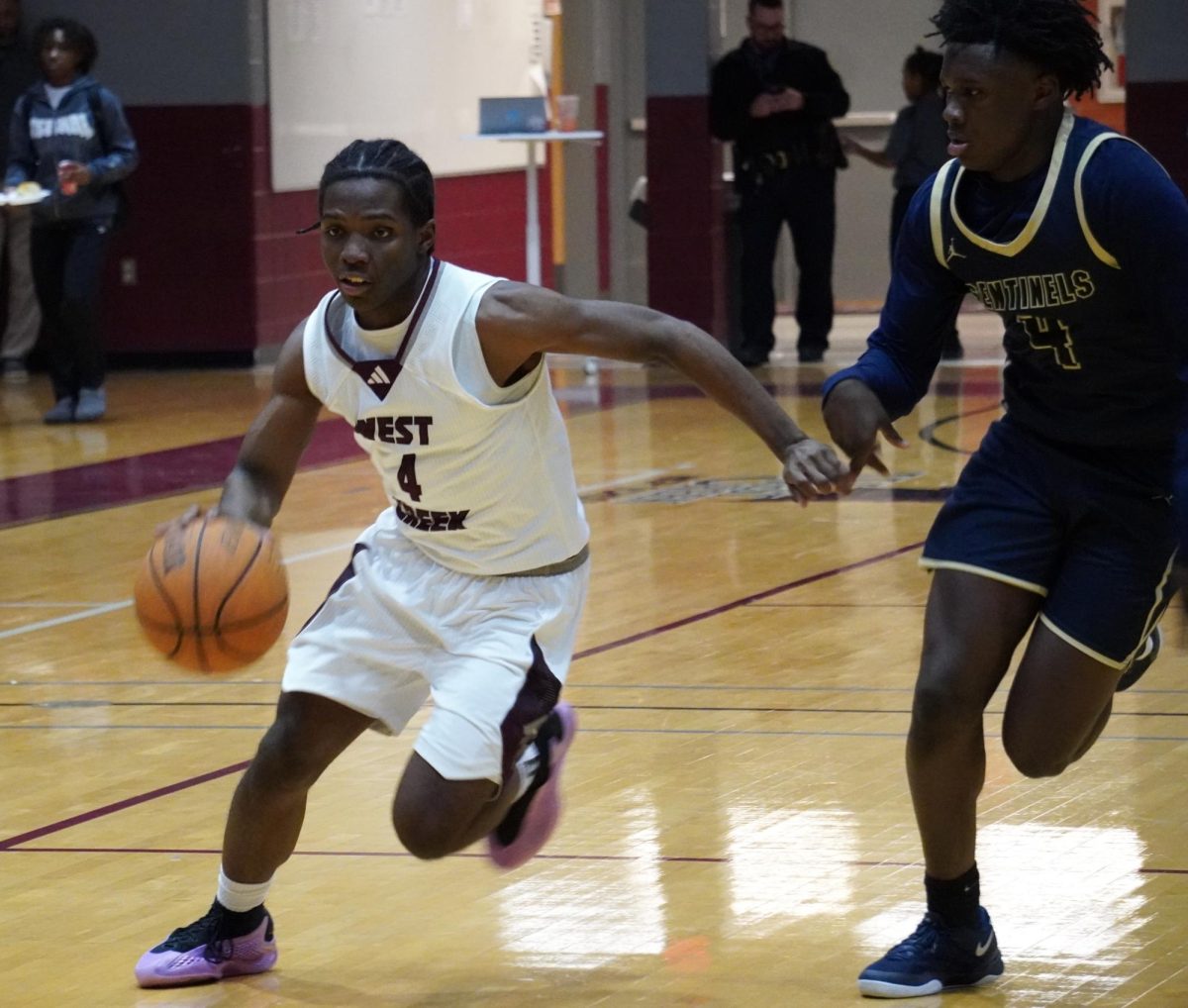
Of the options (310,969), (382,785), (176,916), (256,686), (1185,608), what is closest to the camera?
(1185,608)

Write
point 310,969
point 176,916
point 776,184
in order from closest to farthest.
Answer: point 310,969
point 176,916
point 776,184

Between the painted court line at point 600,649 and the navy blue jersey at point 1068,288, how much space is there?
2099mm

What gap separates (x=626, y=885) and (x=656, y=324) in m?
1.19

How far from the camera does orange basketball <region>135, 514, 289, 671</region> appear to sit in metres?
3.97

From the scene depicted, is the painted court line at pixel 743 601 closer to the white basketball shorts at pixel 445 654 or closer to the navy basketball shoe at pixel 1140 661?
the white basketball shorts at pixel 445 654

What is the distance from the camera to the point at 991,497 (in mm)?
3932

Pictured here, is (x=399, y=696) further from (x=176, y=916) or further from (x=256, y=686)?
(x=256, y=686)

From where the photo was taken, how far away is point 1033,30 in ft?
12.3

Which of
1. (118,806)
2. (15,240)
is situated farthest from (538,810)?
(15,240)

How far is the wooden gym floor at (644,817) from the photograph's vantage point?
4.04m

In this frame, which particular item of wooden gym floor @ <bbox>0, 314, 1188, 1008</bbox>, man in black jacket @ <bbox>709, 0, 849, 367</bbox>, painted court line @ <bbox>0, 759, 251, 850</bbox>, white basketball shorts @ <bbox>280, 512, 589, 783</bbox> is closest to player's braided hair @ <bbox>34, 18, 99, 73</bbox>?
wooden gym floor @ <bbox>0, 314, 1188, 1008</bbox>

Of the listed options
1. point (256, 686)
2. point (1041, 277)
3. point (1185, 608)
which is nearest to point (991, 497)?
point (1041, 277)

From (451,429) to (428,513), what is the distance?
0.17 metres

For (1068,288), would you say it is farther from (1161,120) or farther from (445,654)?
(1161,120)
